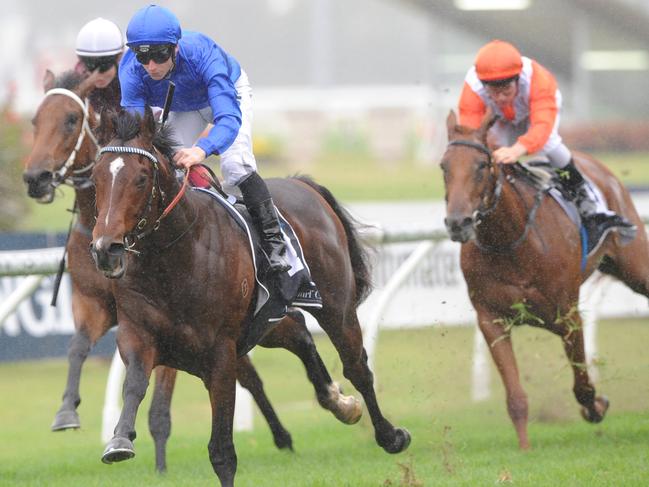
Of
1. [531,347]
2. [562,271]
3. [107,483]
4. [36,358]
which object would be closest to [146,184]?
[107,483]

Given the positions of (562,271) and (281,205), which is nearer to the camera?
(281,205)

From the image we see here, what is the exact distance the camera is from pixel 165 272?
16.5ft

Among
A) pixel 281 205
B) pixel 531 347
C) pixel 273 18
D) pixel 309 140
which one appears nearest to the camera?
pixel 281 205

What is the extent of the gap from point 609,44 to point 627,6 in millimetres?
1262

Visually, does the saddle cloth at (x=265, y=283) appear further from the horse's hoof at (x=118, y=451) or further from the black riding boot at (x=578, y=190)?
the black riding boot at (x=578, y=190)

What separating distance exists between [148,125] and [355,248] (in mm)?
2018

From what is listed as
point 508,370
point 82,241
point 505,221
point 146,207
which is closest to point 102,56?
point 82,241

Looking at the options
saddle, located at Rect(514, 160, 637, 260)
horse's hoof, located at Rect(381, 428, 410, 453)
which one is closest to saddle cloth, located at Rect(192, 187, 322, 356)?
horse's hoof, located at Rect(381, 428, 410, 453)

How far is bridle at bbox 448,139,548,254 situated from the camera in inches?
254

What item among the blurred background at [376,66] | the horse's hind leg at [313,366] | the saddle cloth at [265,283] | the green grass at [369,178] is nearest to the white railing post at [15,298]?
the horse's hind leg at [313,366]

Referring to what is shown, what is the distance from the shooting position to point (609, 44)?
24.1 meters

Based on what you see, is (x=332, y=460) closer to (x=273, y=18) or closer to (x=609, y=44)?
(x=609, y=44)

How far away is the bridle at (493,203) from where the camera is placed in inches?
254

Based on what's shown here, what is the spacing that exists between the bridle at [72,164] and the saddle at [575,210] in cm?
232
